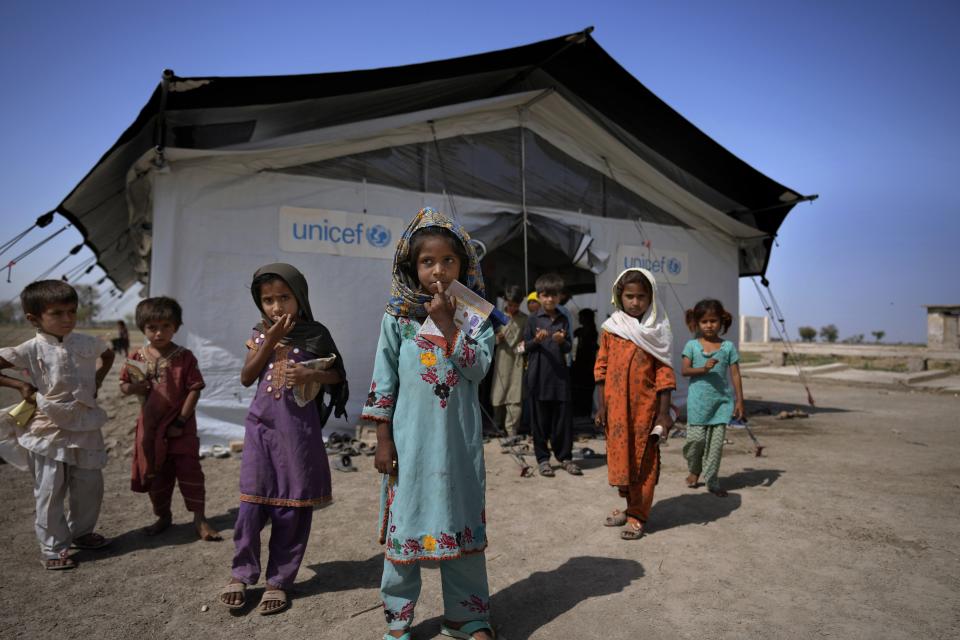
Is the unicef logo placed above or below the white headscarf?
above

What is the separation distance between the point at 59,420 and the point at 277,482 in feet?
4.80

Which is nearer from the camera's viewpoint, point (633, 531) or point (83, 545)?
point (83, 545)

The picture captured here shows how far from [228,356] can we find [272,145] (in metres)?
2.28

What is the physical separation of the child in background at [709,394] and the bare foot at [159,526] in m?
3.70

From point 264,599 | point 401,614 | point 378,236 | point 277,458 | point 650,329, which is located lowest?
point 264,599

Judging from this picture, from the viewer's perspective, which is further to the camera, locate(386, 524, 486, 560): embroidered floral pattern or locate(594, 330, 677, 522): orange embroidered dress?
locate(594, 330, 677, 522): orange embroidered dress

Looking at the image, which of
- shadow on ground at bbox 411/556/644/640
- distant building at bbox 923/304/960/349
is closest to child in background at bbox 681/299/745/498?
shadow on ground at bbox 411/556/644/640

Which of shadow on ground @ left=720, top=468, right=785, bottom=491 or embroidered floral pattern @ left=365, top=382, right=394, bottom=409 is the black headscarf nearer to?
embroidered floral pattern @ left=365, top=382, right=394, bottom=409

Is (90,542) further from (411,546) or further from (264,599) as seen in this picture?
(411,546)

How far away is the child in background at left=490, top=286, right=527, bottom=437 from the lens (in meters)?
6.43

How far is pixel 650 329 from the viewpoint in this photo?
342 centimetres

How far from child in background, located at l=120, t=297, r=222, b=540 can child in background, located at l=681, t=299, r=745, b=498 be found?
11.3 feet

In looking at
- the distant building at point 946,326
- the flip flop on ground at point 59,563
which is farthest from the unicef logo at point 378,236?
the distant building at point 946,326

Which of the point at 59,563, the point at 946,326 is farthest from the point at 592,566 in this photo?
the point at 946,326
